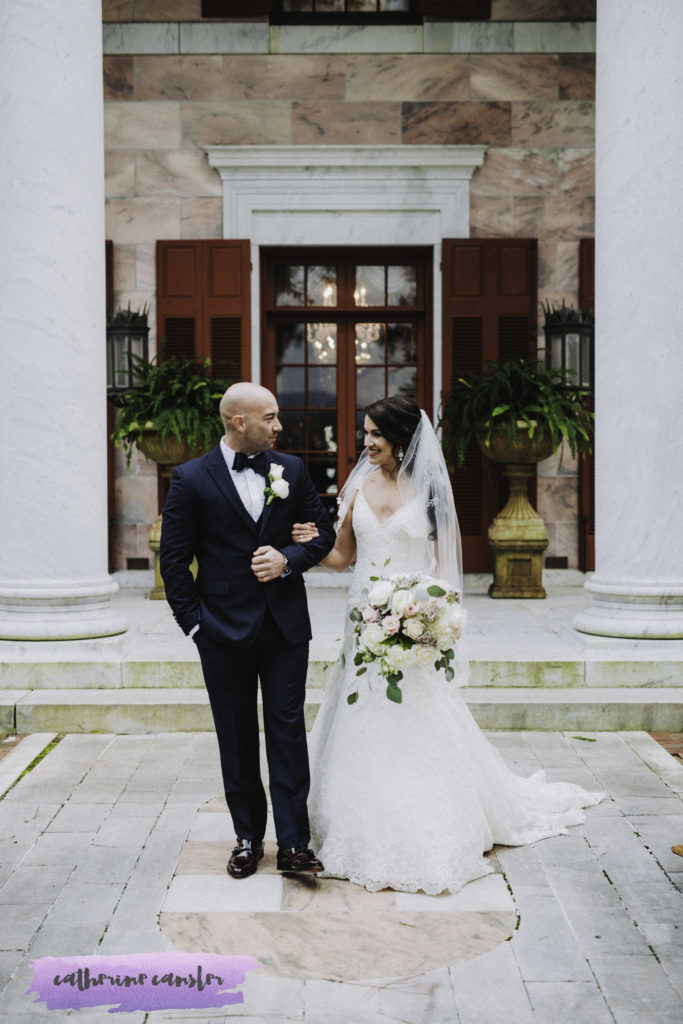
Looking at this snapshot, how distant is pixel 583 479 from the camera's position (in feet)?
31.2

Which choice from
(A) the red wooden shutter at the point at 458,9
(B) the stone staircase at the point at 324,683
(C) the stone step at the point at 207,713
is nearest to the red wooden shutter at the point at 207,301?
(A) the red wooden shutter at the point at 458,9

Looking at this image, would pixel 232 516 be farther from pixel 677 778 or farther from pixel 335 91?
pixel 335 91

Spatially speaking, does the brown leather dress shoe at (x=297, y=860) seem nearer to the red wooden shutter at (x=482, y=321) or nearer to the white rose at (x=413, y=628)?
the white rose at (x=413, y=628)

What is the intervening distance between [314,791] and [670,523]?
3068 mm

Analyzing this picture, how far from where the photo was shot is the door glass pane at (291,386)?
9914 mm

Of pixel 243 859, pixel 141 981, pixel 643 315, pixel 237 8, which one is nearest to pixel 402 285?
pixel 237 8

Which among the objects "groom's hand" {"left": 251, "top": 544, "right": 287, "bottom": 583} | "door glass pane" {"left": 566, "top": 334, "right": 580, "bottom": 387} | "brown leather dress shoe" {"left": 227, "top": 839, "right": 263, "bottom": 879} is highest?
"door glass pane" {"left": 566, "top": 334, "right": 580, "bottom": 387}

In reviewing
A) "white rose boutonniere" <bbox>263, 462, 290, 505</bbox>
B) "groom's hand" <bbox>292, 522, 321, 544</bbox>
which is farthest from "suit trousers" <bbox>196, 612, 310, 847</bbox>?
"white rose boutonniere" <bbox>263, 462, 290, 505</bbox>

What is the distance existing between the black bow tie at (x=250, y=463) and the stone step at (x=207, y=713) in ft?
7.83

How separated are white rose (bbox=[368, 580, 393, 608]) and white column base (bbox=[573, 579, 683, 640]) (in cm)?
284

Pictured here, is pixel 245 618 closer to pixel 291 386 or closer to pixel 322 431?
pixel 322 431

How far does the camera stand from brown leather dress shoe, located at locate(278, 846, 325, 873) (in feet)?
12.2

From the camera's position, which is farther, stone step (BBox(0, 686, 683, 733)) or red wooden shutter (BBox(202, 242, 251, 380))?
red wooden shutter (BBox(202, 242, 251, 380))

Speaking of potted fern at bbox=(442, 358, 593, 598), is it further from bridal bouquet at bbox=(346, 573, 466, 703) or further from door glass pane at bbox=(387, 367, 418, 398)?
bridal bouquet at bbox=(346, 573, 466, 703)
